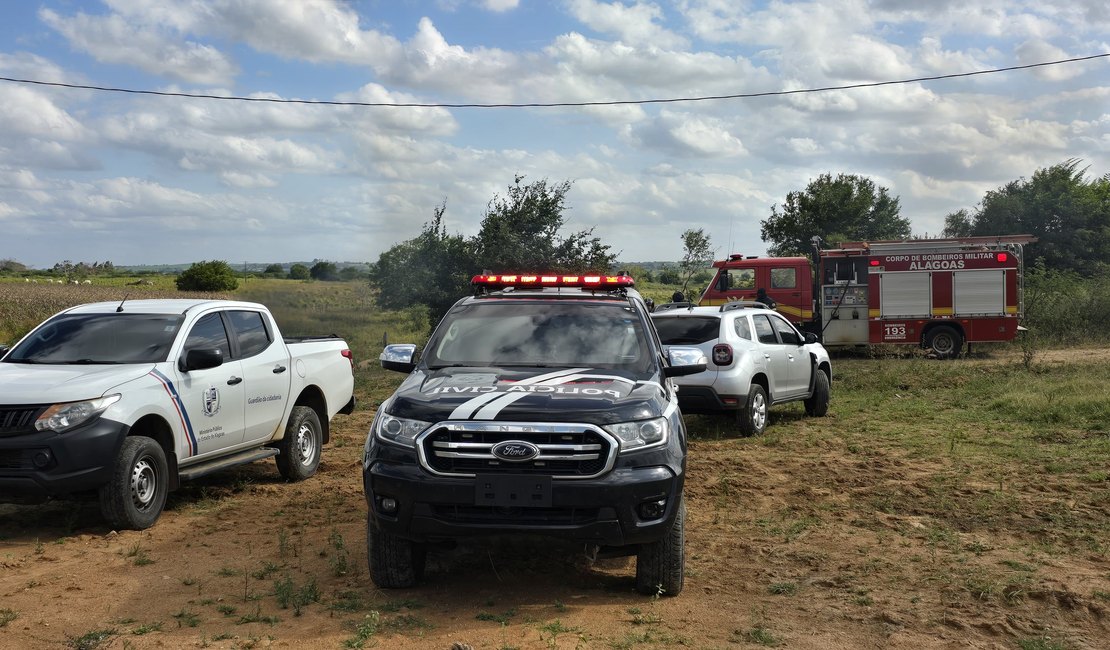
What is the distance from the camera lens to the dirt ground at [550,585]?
16.5ft

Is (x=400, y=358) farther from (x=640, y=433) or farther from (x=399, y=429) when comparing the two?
(x=640, y=433)

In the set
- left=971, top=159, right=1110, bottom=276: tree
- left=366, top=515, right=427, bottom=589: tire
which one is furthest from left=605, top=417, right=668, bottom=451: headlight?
left=971, top=159, right=1110, bottom=276: tree

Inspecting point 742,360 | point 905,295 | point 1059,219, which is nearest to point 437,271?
point 905,295

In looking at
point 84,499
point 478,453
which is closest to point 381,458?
point 478,453

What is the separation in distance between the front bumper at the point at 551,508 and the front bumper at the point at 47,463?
2.79 meters

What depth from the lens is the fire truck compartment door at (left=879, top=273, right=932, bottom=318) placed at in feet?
75.7

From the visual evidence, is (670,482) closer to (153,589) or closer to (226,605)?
(226,605)

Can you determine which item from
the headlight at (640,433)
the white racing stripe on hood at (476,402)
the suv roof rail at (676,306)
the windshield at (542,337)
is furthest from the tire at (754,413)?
the headlight at (640,433)

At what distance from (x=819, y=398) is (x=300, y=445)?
7.69 meters

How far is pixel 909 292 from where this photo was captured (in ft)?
75.9

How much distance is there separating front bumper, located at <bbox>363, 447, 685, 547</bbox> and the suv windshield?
6.90m

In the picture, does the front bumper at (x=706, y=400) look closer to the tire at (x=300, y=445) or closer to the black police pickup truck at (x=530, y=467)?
the tire at (x=300, y=445)

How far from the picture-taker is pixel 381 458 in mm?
5395

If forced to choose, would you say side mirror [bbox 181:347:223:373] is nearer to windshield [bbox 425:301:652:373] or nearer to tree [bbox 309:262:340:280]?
windshield [bbox 425:301:652:373]
